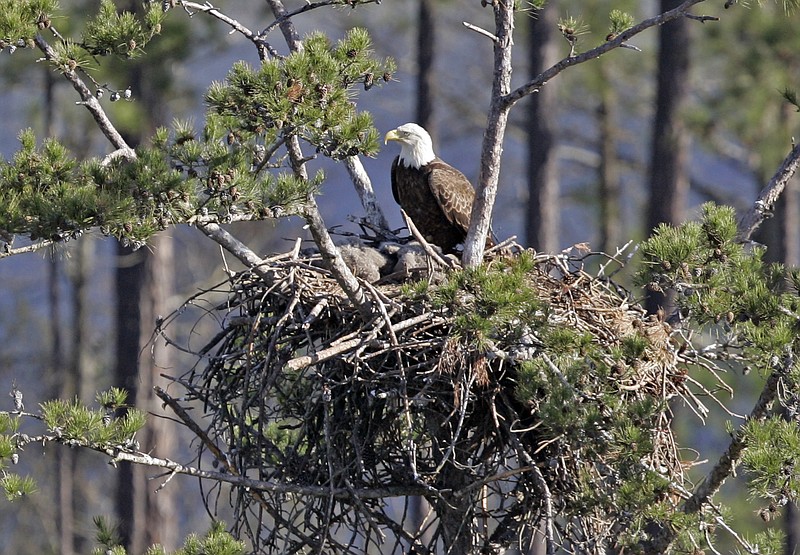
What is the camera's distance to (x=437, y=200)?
7113mm

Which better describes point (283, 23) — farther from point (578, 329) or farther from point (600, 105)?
point (600, 105)

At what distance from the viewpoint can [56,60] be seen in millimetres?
4266

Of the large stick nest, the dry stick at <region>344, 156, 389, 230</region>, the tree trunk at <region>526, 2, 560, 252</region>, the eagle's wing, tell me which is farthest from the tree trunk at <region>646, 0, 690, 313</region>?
the large stick nest

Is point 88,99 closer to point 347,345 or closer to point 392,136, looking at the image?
point 347,345

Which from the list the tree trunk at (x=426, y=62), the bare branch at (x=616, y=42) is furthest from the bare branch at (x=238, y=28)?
the tree trunk at (x=426, y=62)

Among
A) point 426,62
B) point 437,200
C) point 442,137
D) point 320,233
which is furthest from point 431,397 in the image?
point 442,137

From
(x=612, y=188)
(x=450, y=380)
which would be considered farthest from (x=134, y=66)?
(x=450, y=380)

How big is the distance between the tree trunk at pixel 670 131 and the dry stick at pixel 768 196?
710cm

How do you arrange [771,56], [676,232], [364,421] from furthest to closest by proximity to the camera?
1. [771,56]
2. [364,421]
3. [676,232]

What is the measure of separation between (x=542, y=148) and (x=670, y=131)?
1.60 meters

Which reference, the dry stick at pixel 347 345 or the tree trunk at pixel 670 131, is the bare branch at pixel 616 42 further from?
the tree trunk at pixel 670 131

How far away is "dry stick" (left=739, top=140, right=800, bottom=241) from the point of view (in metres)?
5.78

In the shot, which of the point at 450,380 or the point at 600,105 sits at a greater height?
the point at 600,105

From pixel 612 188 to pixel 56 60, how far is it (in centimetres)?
1357
